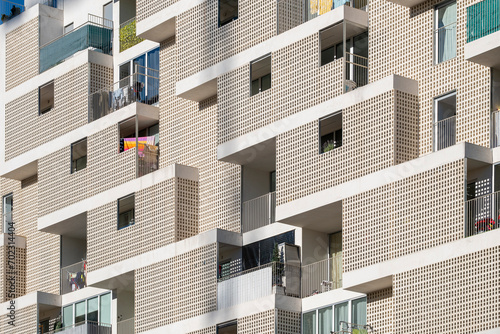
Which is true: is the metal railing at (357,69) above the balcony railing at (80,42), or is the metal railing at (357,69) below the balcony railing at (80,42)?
below

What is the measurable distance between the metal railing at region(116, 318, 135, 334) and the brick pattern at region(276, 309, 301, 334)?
9.45 meters

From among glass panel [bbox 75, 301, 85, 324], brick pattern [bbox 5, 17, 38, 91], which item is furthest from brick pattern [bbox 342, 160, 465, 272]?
brick pattern [bbox 5, 17, 38, 91]

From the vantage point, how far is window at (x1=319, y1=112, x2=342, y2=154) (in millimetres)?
51531

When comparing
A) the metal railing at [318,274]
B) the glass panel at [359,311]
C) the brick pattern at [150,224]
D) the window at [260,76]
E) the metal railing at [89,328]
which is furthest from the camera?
the metal railing at [89,328]

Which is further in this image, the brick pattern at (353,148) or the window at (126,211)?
the window at (126,211)

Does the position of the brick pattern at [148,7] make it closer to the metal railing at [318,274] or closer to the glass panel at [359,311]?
the metal railing at [318,274]

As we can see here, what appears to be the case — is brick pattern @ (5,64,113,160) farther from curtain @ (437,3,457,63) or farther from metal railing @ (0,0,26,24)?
curtain @ (437,3,457,63)

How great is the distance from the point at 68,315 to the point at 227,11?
14.6 metres

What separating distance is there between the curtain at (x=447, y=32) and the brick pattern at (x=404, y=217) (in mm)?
4366

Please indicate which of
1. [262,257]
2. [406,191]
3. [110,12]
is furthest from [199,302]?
[110,12]

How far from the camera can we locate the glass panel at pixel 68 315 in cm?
6316

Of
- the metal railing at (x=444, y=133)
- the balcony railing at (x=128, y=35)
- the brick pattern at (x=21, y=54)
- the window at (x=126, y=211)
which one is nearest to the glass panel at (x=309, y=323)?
the metal railing at (x=444, y=133)

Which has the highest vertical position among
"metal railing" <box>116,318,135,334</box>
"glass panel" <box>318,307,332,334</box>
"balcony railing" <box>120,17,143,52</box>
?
"balcony railing" <box>120,17,143,52</box>

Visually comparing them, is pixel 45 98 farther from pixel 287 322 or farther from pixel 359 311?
pixel 359 311
